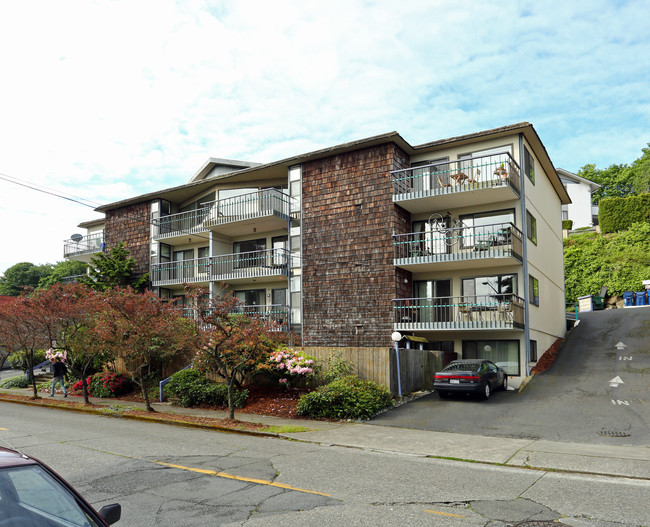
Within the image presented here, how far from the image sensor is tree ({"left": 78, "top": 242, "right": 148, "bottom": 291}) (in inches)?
1179

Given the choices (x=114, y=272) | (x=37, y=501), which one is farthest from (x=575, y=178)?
(x=37, y=501)

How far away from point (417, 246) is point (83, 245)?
25180 millimetres

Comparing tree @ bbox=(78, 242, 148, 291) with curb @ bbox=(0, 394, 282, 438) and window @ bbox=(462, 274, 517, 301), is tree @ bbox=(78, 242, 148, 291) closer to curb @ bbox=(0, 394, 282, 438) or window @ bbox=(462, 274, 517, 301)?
curb @ bbox=(0, 394, 282, 438)

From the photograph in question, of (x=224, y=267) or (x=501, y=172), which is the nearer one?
(x=501, y=172)

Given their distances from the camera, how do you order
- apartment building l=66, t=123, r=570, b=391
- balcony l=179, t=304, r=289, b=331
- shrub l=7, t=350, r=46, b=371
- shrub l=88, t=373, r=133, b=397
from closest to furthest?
shrub l=88, t=373, r=133, b=397, apartment building l=66, t=123, r=570, b=391, balcony l=179, t=304, r=289, b=331, shrub l=7, t=350, r=46, b=371

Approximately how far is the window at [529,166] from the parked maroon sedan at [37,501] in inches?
878

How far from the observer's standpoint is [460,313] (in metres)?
21.7

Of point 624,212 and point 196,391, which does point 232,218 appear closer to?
point 196,391

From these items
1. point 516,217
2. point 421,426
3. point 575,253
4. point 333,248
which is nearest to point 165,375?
point 333,248

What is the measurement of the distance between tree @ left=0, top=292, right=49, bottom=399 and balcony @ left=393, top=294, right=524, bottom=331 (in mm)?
14025

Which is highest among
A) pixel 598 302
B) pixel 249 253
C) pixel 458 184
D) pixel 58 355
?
pixel 458 184

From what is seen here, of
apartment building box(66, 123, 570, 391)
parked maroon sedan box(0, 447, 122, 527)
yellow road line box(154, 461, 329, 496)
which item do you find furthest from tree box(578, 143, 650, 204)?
parked maroon sedan box(0, 447, 122, 527)

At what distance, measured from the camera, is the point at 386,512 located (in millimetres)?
6305

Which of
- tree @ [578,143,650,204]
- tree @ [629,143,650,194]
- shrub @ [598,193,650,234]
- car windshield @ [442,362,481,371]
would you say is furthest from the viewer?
tree @ [578,143,650,204]
